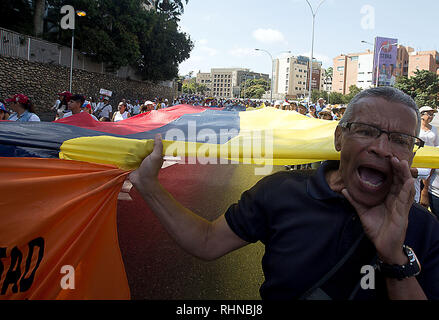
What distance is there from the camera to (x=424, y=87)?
5306 centimetres

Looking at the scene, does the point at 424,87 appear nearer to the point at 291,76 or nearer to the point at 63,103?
the point at 63,103

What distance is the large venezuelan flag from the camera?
194 centimetres

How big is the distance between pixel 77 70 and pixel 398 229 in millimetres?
28831

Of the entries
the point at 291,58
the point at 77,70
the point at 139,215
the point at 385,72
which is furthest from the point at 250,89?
the point at 139,215

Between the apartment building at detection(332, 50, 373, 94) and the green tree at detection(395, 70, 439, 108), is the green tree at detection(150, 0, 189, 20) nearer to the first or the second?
the green tree at detection(395, 70, 439, 108)

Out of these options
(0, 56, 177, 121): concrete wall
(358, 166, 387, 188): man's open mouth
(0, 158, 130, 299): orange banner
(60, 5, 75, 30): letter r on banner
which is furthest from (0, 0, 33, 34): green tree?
(358, 166, 387, 188): man's open mouth

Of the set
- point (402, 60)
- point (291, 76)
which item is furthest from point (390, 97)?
point (291, 76)

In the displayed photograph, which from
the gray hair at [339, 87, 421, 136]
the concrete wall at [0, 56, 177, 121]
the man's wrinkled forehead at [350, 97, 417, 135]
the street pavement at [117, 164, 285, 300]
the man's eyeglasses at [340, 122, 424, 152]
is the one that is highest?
the concrete wall at [0, 56, 177, 121]

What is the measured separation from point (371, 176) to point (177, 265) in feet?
10.1

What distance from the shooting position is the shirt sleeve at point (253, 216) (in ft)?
5.16

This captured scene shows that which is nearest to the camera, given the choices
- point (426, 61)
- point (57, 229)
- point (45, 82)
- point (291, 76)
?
point (57, 229)

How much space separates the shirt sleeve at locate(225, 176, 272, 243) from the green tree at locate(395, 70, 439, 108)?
56.3 meters

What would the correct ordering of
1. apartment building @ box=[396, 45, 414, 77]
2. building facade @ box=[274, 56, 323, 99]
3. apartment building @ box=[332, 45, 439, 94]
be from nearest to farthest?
apartment building @ box=[332, 45, 439, 94]
apartment building @ box=[396, 45, 414, 77]
building facade @ box=[274, 56, 323, 99]
